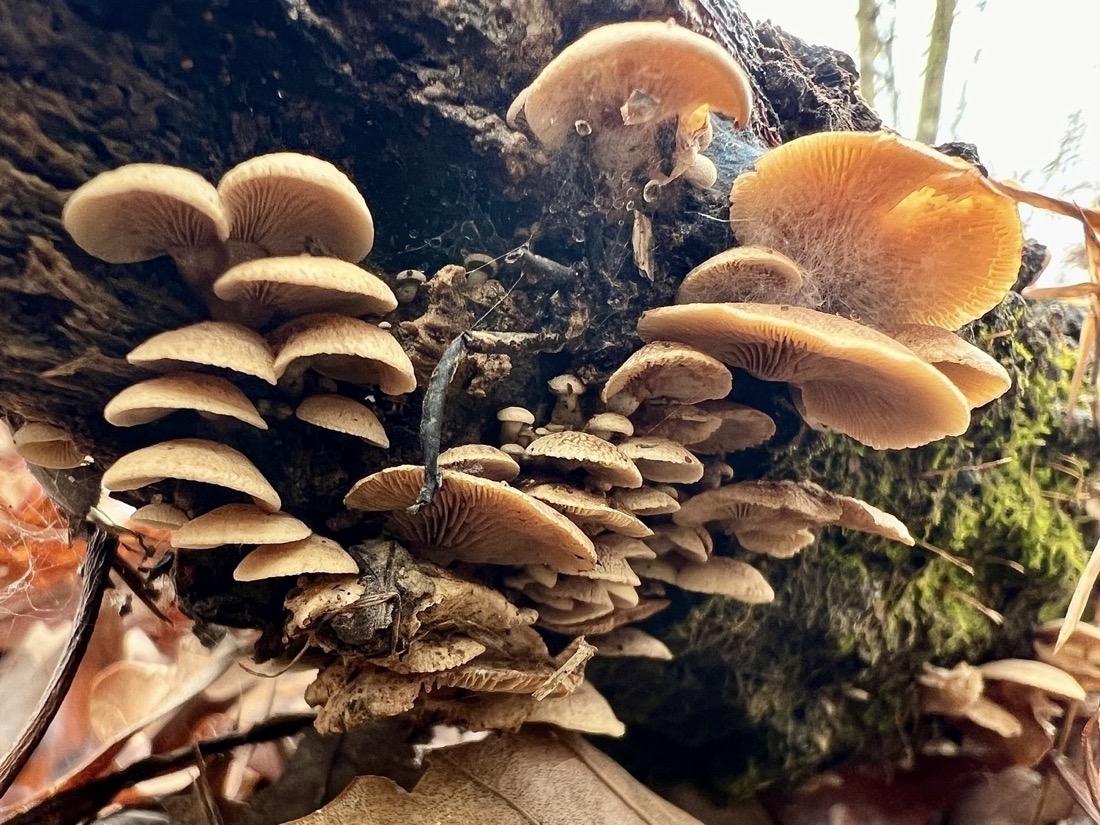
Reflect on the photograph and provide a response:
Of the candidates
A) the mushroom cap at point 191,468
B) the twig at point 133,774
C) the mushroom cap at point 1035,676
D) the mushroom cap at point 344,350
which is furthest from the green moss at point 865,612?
the mushroom cap at point 191,468

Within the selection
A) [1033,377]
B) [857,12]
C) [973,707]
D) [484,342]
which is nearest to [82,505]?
[484,342]

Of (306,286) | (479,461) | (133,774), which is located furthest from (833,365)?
(133,774)

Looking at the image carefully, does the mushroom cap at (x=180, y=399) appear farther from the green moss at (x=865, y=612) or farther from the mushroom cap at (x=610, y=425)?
the green moss at (x=865, y=612)

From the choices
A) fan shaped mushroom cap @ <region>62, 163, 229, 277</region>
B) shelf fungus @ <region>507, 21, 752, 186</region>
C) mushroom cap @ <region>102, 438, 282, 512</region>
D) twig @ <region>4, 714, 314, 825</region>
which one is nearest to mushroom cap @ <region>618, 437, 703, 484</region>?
shelf fungus @ <region>507, 21, 752, 186</region>

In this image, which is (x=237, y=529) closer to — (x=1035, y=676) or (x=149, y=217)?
(x=149, y=217)

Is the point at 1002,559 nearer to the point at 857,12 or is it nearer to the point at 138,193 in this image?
the point at 138,193
